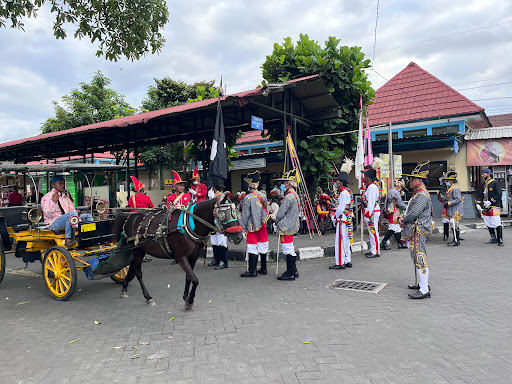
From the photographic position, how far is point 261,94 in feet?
28.5

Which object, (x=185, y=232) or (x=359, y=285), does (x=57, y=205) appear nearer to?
(x=185, y=232)

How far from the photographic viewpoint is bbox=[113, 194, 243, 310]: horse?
5129 millimetres

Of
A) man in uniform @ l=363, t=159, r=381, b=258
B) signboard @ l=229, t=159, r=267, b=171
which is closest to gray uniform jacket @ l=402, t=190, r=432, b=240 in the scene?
man in uniform @ l=363, t=159, r=381, b=258

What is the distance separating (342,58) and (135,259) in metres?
10.2

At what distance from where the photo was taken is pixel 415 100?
707 inches

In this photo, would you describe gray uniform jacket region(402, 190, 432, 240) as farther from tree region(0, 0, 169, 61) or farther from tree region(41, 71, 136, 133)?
tree region(41, 71, 136, 133)

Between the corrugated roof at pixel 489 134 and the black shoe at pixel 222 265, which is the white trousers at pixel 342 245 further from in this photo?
the corrugated roof at pixel 489 134

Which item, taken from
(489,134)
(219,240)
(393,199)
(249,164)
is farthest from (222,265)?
(489,134)

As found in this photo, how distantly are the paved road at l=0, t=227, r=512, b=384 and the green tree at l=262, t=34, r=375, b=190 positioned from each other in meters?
6.27

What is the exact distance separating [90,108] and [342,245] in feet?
69.7

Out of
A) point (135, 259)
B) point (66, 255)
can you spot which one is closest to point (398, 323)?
point (135, 259)

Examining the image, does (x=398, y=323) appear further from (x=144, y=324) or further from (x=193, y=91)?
(x=193, y=91)

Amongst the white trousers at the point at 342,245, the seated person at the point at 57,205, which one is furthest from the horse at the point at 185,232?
the white trousers at the point at 342,245

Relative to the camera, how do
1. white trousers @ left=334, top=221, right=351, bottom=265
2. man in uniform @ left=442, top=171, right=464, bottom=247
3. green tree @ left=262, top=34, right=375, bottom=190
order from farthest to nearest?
green tree @ left=262, top=34, right=375, bottom=190 < man in uniform @ left=442, top=171, right=464, bottom=247 < white trousers @ left=334, top=221, right=351, bottom=265
